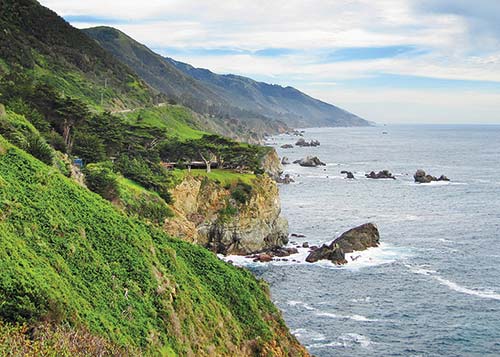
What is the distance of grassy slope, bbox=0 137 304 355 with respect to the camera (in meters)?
22.4

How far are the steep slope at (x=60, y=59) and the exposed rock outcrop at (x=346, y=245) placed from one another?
214 feet

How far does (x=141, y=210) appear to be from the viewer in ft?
171

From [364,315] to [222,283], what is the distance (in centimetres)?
2061

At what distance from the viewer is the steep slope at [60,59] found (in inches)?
4547

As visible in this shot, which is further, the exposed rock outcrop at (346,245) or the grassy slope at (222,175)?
the grassy slope at (222,175)

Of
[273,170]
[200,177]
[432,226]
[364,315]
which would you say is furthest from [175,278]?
[273,170]

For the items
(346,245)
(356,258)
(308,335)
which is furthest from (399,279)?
(308,335)

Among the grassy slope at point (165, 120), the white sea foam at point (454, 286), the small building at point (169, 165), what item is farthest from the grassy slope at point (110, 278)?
the grassy slope at point (165, 120)

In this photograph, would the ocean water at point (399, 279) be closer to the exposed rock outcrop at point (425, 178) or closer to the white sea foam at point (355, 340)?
the white sea foam at point (355, 340)

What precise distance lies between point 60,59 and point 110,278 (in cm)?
12310

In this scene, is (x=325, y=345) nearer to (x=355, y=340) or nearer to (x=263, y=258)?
(x=355, y=340)


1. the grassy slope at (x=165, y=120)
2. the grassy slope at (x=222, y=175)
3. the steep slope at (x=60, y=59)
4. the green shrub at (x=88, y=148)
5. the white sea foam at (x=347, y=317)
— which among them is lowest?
the white sea foam at (x=347, y=317)

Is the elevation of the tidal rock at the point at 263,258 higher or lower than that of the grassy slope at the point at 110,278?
lower

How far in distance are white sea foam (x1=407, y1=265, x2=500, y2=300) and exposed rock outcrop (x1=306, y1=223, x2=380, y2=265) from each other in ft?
28.9
